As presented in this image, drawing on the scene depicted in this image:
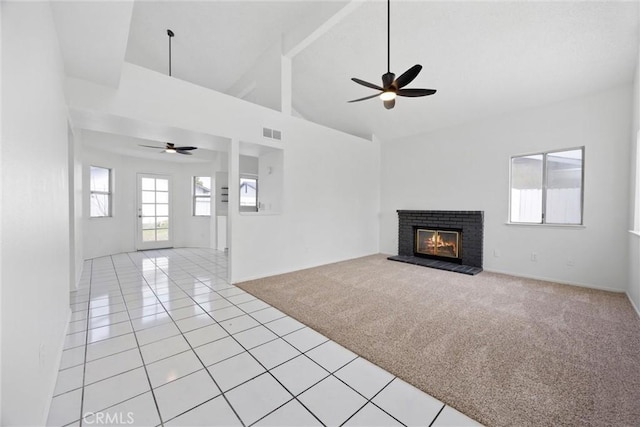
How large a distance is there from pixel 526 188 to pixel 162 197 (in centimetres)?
890

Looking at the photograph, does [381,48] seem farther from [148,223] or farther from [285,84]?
[148,223]

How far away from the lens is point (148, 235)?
7.30m

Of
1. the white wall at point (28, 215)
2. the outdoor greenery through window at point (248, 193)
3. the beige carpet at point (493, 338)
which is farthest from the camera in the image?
the outdoor greenery through window at point (248, 193)

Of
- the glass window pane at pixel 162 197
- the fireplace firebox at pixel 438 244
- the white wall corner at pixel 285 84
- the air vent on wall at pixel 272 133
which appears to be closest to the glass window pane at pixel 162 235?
the glass window pane at pixel 162 197

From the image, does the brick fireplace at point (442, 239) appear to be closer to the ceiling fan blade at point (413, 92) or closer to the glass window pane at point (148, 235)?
the ceiling fan blade at point (413, 92)

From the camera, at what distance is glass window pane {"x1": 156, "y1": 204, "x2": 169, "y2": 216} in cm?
750

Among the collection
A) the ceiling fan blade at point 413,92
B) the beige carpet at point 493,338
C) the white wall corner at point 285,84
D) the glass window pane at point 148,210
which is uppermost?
the white wall corner at point 285,84

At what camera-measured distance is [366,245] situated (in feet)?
20.6

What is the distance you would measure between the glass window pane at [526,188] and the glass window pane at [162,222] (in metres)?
8.62

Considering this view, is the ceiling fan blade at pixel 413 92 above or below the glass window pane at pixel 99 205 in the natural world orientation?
above

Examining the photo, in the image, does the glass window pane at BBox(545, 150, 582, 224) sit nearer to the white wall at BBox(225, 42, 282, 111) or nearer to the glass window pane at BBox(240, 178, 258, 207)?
the white wall at BBox(225, 42, 282, 111)

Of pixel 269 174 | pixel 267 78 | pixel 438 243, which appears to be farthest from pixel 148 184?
pixel 438 243

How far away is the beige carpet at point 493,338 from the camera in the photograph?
5.18 ft

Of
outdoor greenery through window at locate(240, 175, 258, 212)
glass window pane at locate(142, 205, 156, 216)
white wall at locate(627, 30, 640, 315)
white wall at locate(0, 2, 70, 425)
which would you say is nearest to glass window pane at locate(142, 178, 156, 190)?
glass window pane at locate(142, 205, 156, 216)
